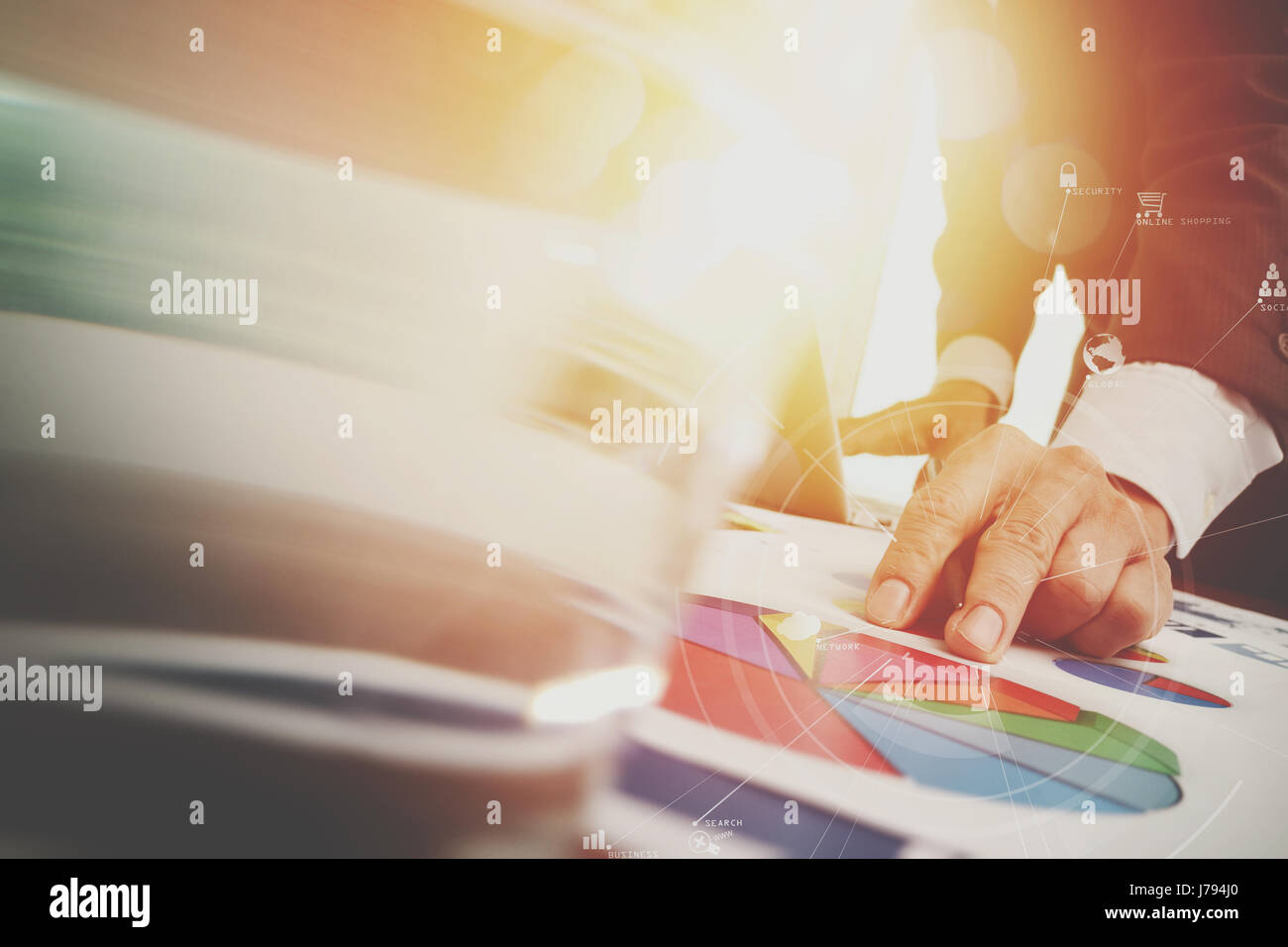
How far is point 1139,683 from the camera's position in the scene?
52cm

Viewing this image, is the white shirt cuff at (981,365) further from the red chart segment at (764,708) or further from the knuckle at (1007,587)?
the red chart segment at (764,708)

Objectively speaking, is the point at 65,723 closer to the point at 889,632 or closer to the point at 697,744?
the point at 697,744

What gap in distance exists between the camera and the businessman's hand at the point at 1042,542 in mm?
530

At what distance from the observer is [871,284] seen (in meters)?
0.58

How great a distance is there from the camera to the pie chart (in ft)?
1.42

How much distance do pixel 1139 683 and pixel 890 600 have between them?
22 centimetres

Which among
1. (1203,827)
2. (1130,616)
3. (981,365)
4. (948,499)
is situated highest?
(981,365)

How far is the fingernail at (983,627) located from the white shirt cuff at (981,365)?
189 millimetres

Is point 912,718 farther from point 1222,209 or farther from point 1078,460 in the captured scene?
point 1222,209

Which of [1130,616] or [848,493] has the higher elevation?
[848,493]

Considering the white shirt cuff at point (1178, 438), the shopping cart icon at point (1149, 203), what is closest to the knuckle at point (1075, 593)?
the white shirt cuff at point (1178, 438)

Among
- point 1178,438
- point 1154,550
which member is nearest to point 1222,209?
point 1178,438

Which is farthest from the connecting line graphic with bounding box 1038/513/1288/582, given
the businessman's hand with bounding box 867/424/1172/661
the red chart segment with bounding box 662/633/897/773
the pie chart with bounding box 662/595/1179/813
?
the red chart segment with bounding box 662/633/897/773
